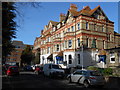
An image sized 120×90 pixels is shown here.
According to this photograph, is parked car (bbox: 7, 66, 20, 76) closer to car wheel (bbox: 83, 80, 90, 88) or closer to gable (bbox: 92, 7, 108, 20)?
car wheel (bbox: 83, 80, 90, 88)

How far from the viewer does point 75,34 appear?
33.1 metres

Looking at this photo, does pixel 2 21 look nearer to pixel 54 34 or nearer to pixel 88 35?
pixel 88 35

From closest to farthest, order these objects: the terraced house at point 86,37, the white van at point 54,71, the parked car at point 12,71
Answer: the white van at point 54,71 < the parked car at point 12,71 < the terraced house at point 86,37

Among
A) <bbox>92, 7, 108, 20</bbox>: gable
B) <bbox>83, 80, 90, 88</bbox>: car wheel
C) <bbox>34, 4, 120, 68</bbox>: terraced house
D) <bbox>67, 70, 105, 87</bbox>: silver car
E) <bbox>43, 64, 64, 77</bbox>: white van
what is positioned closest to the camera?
<bbox>67, 70, 105, 87</bbox>: silver car

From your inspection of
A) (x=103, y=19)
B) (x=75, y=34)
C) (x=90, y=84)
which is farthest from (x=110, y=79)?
(x=103, y=19)

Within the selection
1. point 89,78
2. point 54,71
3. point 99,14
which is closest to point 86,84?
point 89,78

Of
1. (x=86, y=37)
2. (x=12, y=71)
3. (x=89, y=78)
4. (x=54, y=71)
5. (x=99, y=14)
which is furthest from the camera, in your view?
(x=99, y=14)

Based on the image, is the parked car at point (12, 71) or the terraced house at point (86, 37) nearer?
the parked car at point (12, 71)

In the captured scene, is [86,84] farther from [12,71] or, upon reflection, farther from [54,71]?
[12,71]

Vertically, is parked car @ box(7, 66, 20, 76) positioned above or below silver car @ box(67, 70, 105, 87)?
below

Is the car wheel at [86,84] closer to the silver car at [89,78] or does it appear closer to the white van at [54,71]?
the silver car at [89,78]

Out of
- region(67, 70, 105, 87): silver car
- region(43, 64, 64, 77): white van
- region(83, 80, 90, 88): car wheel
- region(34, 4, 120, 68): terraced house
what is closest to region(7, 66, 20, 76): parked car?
region(43, 64, 64, 77): white van

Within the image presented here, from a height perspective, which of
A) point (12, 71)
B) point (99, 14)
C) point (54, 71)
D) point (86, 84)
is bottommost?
point (12, 71)

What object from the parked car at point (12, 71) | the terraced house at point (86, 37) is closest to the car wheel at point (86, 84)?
the parked car at point (12, 71)
